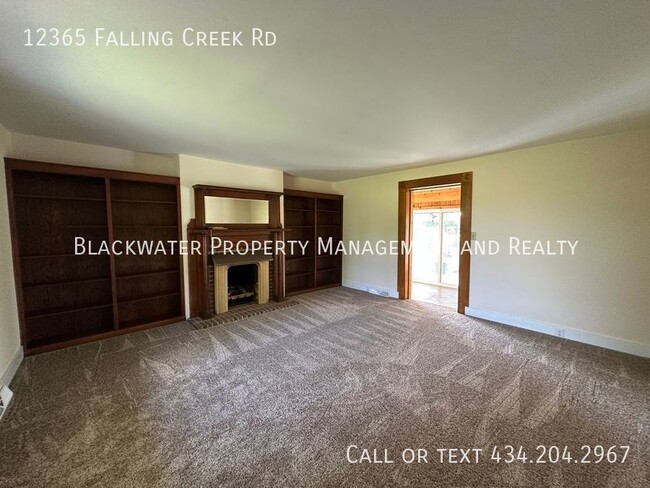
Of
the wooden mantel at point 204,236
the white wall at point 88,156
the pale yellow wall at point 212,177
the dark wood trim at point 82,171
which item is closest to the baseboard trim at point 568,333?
the wooden mantel at point 204,236

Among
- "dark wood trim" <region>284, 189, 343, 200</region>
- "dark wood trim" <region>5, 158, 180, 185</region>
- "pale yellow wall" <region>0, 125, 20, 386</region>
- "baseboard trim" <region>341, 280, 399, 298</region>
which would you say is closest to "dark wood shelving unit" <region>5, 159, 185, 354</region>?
"dark wood trim" <region>5, 158, 180, 185</region>

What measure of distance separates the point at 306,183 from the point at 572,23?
4703 mm

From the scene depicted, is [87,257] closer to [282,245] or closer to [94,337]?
[94,337]

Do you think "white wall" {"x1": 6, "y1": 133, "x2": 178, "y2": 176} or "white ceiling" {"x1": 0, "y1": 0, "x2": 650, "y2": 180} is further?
"white wall" {"x1": 6, "y1": 133, "x2": 178, "y2": 176}

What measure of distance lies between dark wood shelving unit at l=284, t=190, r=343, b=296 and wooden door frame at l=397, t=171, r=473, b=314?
1.53m

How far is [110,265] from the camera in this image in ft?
10.9

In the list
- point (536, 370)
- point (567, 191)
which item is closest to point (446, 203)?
point (567, 191)

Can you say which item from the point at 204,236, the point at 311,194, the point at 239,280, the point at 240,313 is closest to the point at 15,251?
the point at 204,236

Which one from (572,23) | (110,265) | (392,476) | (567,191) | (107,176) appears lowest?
(392,476)

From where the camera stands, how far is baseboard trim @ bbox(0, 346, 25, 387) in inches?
86.0

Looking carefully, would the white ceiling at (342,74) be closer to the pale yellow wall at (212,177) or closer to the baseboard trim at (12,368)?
the pale yellow wall at (212,177)

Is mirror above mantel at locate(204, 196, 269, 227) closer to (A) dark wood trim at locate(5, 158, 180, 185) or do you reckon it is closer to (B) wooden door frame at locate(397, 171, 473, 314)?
(A) dark wood trim at locate(5, 158, 180, 185)

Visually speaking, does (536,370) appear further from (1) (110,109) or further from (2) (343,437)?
(1) (110,109)

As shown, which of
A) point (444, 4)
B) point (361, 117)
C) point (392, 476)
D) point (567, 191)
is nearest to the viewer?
point (444, 4)
